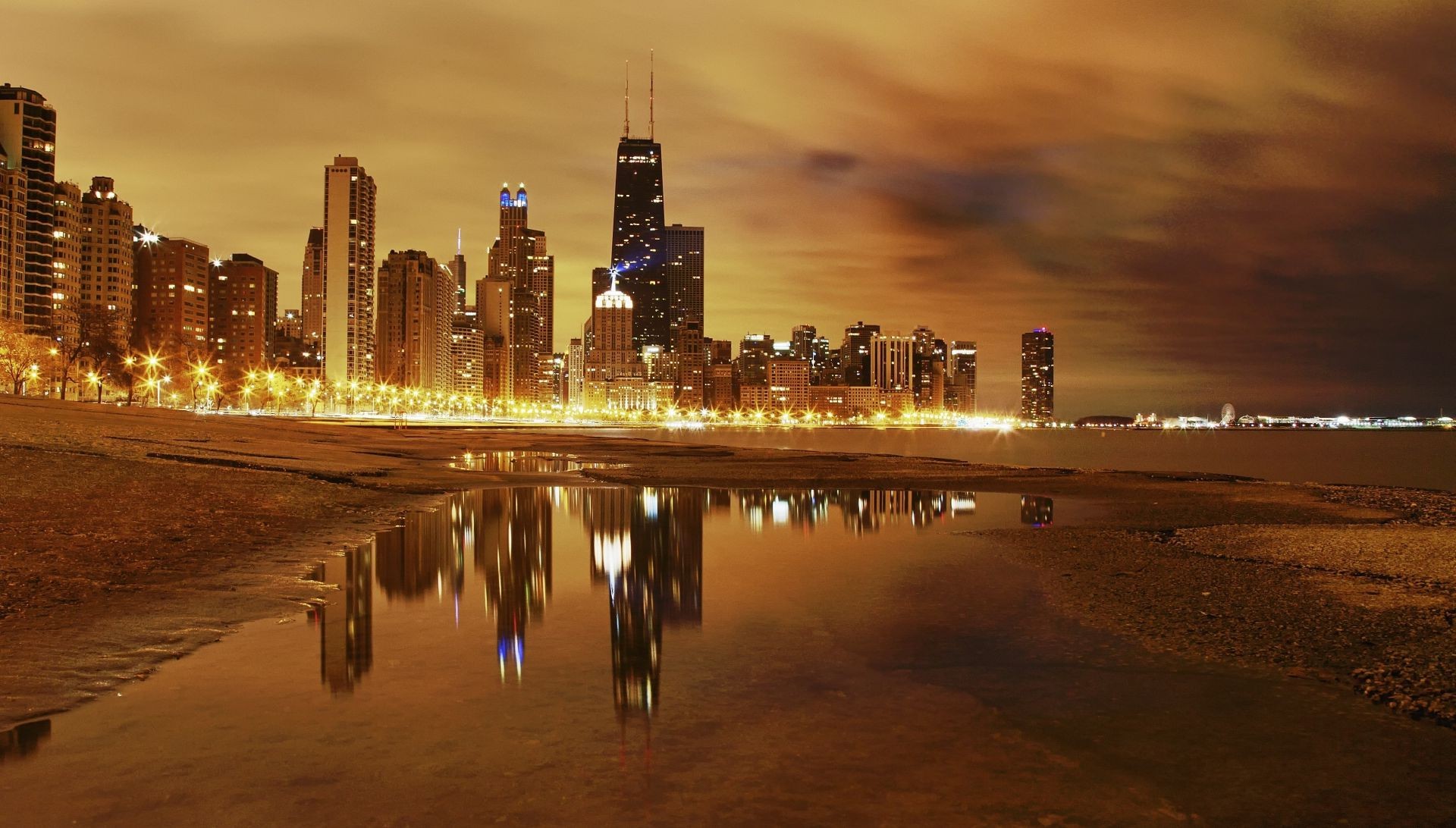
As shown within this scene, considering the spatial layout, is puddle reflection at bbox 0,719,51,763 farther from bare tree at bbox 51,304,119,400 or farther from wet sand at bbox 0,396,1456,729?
bare tree at bbox 51,304,119,400

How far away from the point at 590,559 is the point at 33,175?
704ft

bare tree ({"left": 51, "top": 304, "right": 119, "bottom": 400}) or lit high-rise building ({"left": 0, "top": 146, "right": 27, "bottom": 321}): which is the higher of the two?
lit high-rise building ({"left": 0, "top": 146, "right": 27, "bottom": 321})

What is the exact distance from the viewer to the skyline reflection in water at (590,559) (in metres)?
11.8

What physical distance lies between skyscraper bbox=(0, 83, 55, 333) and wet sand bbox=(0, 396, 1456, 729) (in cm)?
17036

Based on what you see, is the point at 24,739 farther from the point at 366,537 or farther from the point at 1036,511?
the point at 1036,511

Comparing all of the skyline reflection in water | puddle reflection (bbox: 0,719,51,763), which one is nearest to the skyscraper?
the skyline reflection in water

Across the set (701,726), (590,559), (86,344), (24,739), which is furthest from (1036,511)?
(86,344)

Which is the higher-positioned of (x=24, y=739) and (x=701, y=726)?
(x=24, y=739)

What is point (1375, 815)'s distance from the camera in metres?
7.14

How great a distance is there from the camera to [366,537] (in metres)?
20.8

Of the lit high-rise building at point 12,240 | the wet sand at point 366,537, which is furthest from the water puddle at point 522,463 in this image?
the lit high-rise building at point 12,240

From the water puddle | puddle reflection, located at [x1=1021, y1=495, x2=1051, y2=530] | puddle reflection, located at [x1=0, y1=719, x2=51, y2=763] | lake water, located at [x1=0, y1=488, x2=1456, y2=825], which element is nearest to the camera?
lake water, located at [x1=0, y1=488, x2=1456, y2=825]

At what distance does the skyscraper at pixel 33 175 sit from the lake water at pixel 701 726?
203 m

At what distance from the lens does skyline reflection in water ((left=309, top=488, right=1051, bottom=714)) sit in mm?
11844
